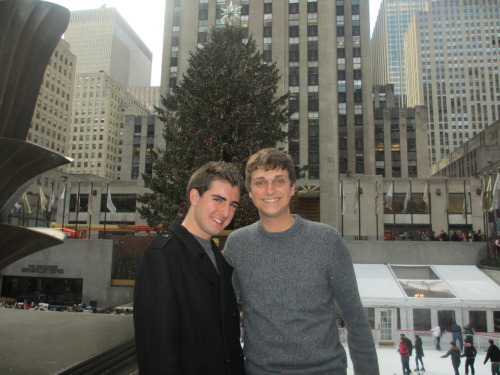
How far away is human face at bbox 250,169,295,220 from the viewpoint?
264cm

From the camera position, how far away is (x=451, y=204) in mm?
43000

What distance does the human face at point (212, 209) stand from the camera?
260 cm

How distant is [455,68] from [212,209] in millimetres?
151765

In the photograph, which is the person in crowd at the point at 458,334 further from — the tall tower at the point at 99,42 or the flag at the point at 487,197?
the tall tower at the point at 99,42

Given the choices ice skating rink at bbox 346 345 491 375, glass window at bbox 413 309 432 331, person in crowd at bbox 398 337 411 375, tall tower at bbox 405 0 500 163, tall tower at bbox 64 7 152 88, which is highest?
tall tower at bbox 64 7 152 88

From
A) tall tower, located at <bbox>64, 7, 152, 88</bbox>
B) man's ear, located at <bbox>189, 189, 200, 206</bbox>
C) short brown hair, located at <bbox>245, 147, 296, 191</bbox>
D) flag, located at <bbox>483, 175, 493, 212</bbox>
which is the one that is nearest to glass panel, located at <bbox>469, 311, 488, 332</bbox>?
flag, located at <bbox>483, 175, 493, 212</bbox>

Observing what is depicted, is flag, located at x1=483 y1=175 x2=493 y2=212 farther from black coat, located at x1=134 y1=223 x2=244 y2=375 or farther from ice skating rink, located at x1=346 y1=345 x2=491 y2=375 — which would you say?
black coat, located at x1=134 y1=223 x2=244 y2=375

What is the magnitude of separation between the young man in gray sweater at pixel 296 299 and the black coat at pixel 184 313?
0.59 ft

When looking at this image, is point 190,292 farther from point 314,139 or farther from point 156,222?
point 314,139

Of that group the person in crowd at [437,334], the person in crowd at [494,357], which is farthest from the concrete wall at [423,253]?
the person in crowd at [494,357]

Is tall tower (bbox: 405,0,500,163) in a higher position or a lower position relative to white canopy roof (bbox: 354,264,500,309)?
higher

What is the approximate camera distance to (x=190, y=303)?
7.20 feet

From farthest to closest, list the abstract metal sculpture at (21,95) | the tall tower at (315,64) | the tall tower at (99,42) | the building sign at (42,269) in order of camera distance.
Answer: the tall tower at (99,42), the tall tower at (315,64), the building sign at (42,269), the abstract metal sculpture at (21,95)

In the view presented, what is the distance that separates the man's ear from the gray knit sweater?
21.4 inches
